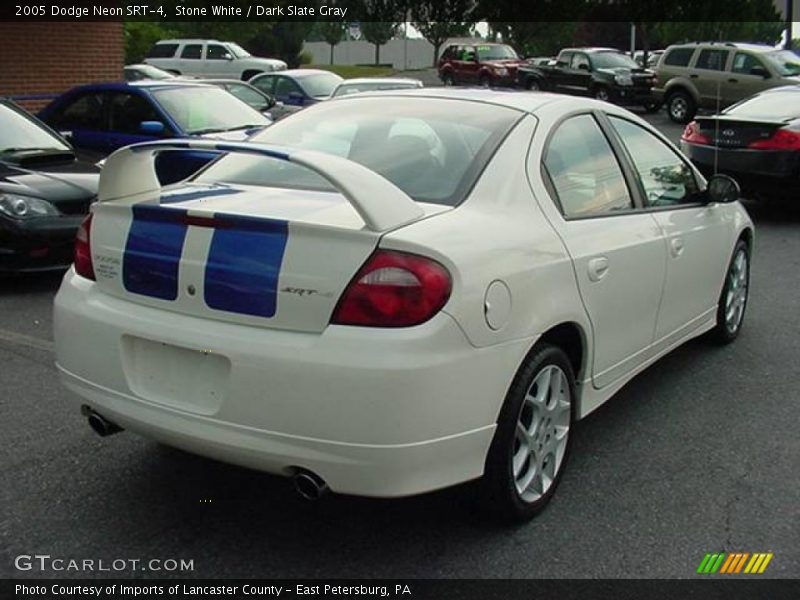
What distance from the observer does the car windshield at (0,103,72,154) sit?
7578 millimetres

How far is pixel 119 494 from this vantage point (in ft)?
11.4

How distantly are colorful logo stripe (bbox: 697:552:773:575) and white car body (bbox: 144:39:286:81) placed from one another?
24588 millimetres

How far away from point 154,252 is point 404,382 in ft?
3.27

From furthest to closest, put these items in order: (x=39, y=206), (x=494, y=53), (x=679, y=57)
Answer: (x=494, y=53) → (x=679, y=57) → (x=39, y=206)

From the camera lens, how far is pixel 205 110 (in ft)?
31.3

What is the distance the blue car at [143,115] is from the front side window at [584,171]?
5554mm

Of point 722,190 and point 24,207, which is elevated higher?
point 722,190

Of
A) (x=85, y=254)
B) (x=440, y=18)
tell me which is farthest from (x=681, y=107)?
(x=440, y=18)

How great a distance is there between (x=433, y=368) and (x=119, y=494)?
151 cm

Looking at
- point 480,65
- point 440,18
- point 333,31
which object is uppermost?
point 440,18

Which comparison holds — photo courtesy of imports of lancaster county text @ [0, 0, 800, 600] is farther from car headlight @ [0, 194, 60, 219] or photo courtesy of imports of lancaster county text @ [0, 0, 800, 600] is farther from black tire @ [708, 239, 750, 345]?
car headlight @ [0, 194, 60, 219]

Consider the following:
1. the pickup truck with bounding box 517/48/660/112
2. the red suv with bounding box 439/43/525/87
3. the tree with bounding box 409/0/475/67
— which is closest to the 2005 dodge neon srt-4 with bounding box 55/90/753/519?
the pickup truck with bounding box 517/48/660/112

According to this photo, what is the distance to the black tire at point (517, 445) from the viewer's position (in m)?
3.03

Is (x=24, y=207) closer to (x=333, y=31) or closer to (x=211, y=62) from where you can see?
(x=211, y=62)
